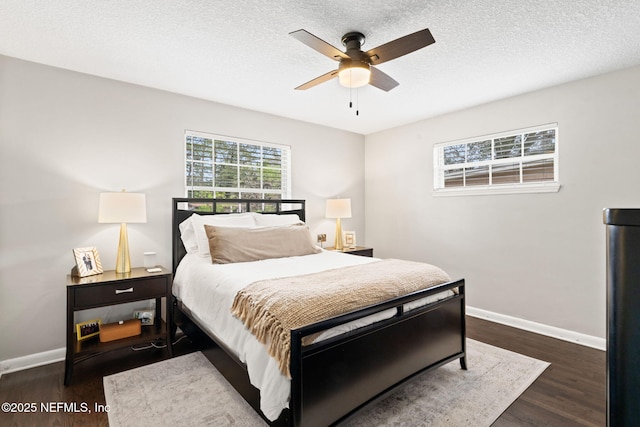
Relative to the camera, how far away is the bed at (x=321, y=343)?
60.9 inches

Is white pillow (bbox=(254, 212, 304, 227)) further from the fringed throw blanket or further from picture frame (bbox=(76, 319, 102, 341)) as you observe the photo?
picture frame (bbox=(76, 319, 102, 341))

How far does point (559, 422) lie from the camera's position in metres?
1.90

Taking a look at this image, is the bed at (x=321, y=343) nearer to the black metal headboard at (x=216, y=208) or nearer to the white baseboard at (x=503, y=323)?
the black metal headboard at (x=216, y=208)

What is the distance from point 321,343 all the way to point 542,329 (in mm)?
2858

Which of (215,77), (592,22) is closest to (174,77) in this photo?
(215,77)

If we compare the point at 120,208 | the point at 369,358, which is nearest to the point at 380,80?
the point at 369,358

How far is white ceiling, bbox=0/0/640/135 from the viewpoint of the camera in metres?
1.98

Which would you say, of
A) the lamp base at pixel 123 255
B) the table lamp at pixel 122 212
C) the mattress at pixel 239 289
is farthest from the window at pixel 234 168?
the mattress at pixel 239 289

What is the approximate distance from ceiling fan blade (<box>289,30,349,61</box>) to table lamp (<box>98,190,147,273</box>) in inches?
78.6

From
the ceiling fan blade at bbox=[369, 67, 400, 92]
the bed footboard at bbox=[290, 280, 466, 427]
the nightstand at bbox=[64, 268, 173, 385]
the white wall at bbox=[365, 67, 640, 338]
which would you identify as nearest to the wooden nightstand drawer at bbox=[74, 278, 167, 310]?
the nightstand at bbox=[64, 268, 173, 385]

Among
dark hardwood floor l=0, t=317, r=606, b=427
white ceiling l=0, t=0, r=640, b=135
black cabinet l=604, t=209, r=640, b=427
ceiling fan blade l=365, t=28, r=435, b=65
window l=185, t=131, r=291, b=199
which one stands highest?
white ceiling l=0, t=0, r=640, b=135

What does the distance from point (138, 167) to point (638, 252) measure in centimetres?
356

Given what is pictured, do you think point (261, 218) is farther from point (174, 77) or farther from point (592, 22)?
point (592, 22)

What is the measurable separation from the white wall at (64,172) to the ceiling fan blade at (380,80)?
2.05m
